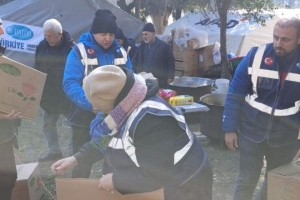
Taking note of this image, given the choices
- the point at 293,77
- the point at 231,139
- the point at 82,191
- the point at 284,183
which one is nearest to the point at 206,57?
the point at 231,139

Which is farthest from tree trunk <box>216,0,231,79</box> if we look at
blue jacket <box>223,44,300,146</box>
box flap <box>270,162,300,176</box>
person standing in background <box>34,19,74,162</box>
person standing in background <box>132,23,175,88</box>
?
box flap <box>270,162,300,176</box>

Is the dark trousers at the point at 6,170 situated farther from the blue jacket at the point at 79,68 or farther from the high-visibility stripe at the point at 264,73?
the high-visibility stripe at the point at 264,73

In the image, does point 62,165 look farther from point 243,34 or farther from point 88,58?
point 243,34

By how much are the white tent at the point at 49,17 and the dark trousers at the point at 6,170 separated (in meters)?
7.72

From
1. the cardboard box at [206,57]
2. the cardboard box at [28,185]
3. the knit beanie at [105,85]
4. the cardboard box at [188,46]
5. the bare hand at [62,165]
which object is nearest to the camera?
the knit beanie at [105,85]

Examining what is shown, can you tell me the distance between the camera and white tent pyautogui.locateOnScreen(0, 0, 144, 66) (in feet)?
34.8

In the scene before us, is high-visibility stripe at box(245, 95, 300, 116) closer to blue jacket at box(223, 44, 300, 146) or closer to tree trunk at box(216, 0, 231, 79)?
blue jacket at box(223, 44, 300, 146)

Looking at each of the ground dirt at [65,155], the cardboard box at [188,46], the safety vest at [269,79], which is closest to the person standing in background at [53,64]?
the ground dirt at [65,155]

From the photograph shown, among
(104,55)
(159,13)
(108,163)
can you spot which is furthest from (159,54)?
(159,13)

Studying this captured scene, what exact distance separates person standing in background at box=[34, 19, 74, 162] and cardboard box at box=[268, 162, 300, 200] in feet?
10.2

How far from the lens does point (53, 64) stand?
17.7 feet

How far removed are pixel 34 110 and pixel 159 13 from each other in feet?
48.6

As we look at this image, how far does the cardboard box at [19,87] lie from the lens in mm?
2936

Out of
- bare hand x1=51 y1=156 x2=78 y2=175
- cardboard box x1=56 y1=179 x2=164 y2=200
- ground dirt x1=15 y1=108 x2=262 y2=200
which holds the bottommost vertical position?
ground dirt x1=15 y1=108 x2=262 y2=200
